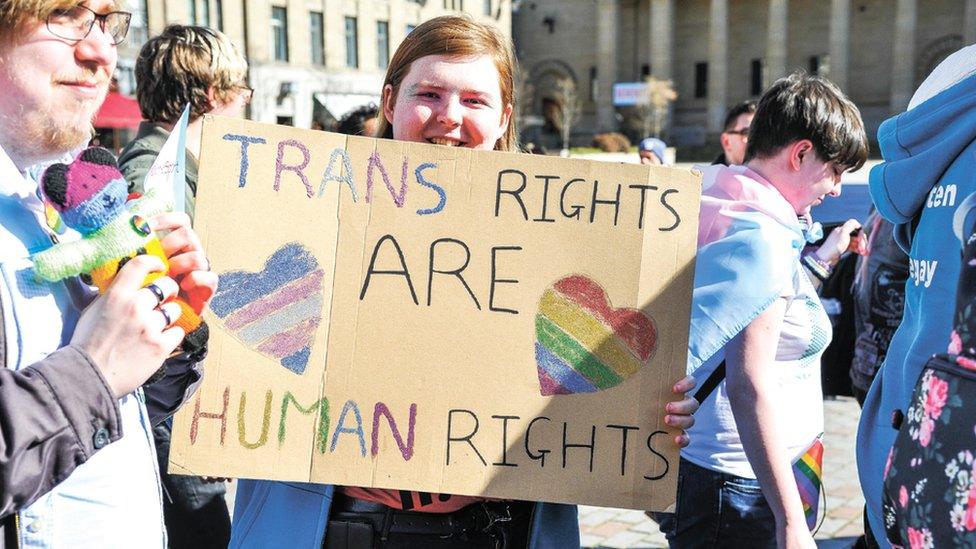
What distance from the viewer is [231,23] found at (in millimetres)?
33938

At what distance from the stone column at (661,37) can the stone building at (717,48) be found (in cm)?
6

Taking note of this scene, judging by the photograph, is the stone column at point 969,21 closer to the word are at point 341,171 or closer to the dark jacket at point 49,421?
the word are at point 341,171

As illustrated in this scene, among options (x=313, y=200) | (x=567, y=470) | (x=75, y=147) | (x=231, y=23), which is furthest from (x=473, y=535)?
(x=231, y=23)

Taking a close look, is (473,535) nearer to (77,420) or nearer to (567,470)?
(567,470)

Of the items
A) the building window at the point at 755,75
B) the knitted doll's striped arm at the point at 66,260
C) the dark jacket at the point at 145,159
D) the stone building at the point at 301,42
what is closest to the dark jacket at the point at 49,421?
the knitted doll's striped arm at the point at 66,260

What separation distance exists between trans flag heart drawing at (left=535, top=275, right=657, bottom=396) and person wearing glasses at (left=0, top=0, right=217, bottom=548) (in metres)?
0.73

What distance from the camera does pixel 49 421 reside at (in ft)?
4.43

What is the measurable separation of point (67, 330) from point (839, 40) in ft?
192

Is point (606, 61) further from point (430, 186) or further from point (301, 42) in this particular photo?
point (430, 186)

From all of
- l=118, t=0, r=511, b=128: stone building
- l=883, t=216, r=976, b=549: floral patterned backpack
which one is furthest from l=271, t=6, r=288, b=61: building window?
l=883, t=216, r=976, b=549: floral patterned backpack

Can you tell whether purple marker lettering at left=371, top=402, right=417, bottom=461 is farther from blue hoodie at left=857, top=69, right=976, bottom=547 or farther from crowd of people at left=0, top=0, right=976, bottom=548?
blue hoodie at left=857, top=69, right=976, bottom=547

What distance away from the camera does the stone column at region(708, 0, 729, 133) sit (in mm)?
57125

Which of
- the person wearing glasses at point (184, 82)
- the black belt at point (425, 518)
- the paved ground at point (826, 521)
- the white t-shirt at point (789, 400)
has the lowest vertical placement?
the paved ground at point (826, 521)

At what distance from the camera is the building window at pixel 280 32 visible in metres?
37.0
